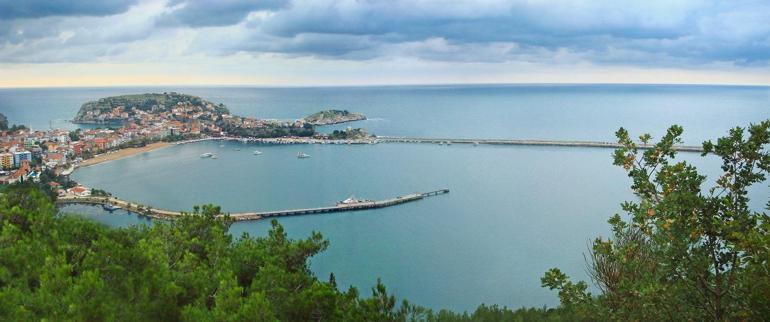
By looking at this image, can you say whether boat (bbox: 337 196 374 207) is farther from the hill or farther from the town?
the hill

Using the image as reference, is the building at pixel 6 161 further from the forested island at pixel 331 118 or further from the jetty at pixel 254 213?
the forested island at pixel 331 118

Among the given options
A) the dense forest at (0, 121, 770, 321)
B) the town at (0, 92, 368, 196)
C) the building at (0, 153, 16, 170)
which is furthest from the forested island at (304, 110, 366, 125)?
the dense forest at (0, 121, 770, 321)

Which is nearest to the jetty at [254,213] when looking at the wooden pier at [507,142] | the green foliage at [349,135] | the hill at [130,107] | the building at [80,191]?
the building at [80,191]

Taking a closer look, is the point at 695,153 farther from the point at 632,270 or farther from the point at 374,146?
the point at 632,270

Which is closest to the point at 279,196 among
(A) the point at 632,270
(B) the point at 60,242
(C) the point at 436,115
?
(B) the point at 60,242

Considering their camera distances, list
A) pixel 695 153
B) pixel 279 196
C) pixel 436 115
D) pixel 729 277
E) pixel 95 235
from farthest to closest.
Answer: pixel 436 115 < pixel 695 153 < pixel 279 196 < pixel 95 235 < pixel 729 277

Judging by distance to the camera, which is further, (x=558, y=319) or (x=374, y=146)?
(x=374, y=146)
